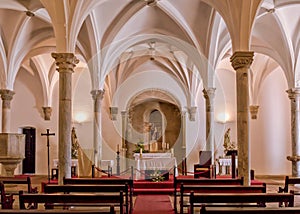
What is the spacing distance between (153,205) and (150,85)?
13257 mm

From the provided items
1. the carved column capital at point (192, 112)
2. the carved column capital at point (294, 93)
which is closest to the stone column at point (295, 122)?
the carved column capital at point (294, 93)

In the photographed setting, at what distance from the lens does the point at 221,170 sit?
17.9 metres

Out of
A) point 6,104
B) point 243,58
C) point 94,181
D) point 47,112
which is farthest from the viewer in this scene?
point 47,112

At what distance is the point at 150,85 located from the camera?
22.2 m

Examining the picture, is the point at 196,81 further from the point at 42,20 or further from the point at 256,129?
the point at 42,20

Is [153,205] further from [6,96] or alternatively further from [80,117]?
[80,117]

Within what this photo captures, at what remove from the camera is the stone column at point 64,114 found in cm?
932

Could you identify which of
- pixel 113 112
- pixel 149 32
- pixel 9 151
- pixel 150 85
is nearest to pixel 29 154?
pixel 113 112

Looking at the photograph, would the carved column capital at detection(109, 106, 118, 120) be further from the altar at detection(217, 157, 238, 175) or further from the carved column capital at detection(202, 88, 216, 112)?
the carved column capital at detection(202, 88, 216, 112)

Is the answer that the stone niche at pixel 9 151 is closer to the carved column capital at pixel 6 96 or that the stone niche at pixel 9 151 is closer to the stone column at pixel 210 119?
the carved column capital at pixel 6 96

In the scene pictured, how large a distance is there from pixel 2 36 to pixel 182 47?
7.08 meters

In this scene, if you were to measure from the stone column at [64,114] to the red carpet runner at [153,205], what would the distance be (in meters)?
1.97

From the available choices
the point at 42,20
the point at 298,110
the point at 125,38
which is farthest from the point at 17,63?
the point at 298,110

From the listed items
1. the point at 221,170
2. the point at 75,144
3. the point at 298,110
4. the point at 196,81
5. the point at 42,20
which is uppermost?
the point at 42,20
